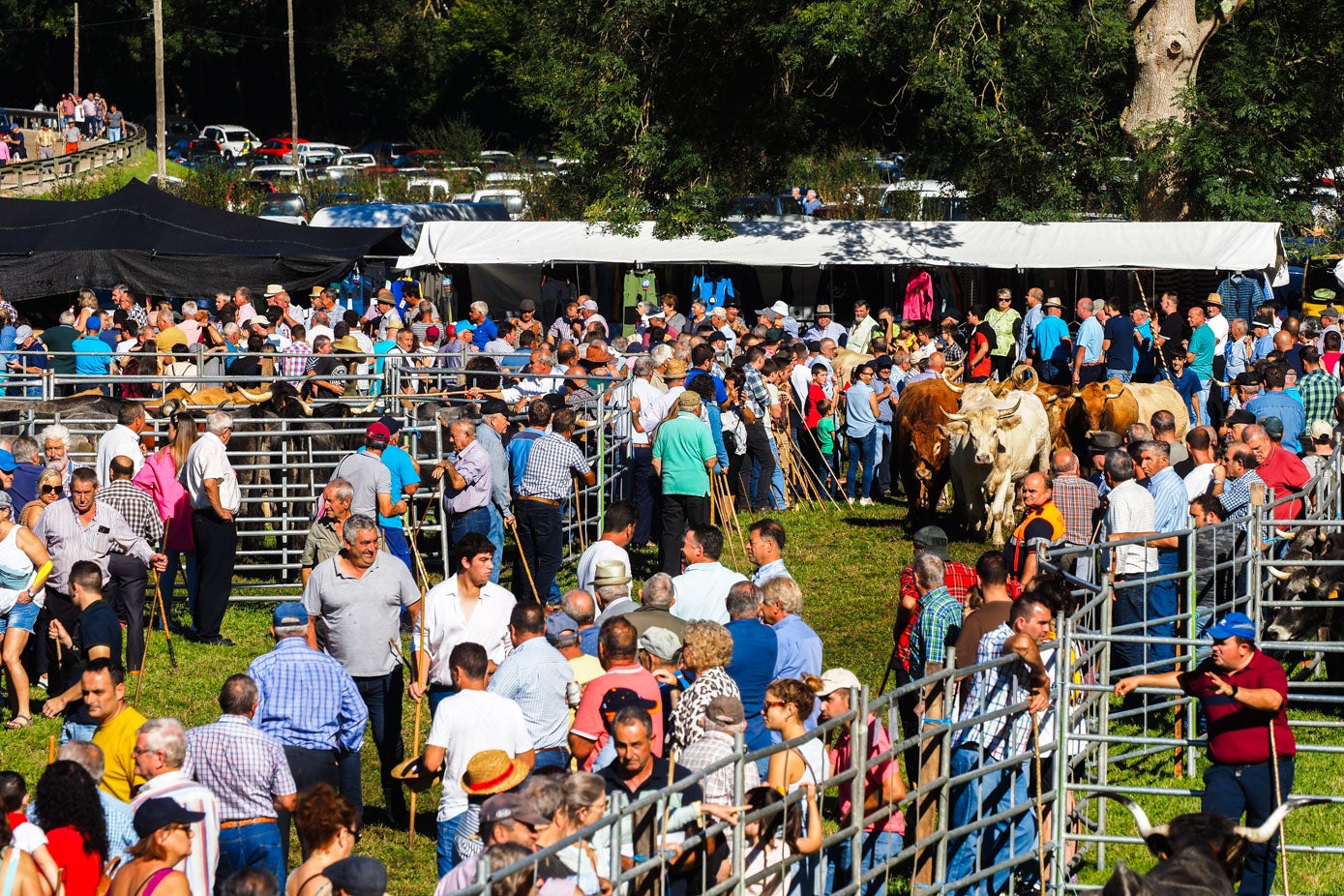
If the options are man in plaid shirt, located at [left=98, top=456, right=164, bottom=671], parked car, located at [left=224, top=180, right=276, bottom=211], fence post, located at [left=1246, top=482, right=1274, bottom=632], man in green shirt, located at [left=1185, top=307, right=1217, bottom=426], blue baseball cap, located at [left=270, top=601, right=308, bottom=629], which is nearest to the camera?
blue baseball cap, located at [left=270, top=601, right=308, bottom=629]

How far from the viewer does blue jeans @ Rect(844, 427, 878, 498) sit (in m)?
19.5

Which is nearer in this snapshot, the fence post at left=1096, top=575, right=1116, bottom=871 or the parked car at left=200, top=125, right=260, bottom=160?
the fence post at left=1096, top=575, right=1116, bottom=871

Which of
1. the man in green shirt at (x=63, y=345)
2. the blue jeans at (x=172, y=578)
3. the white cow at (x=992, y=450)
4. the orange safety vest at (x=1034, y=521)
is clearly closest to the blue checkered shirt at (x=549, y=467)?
the blue jeans at (x=172, y=578)

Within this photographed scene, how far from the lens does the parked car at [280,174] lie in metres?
48.1

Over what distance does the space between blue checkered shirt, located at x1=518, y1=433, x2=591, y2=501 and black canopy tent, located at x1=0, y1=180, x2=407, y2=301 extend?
11.9 m

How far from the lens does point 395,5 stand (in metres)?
65.8

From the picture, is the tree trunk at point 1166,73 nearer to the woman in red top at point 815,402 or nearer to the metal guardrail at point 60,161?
the woman in red top at point 815,402

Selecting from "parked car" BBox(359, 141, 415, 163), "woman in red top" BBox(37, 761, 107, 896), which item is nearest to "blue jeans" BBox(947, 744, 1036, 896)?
"woman in red top" BBox(37, 761, 107, 896)

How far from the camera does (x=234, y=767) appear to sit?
7941 millimetres

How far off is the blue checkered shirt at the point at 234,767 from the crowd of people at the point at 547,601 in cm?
1

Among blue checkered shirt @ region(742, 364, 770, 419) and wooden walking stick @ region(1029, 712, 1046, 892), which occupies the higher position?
blue checkered shirt @ region(742, 364, 770, 419)

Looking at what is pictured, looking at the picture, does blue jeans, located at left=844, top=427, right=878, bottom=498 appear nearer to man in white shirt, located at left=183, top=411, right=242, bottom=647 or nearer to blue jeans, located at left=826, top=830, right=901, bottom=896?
man in white shirt, located at left=183, top=411, right=242, bottom=647

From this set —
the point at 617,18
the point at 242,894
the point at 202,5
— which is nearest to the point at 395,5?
the point at 202,5

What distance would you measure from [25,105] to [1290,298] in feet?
182
